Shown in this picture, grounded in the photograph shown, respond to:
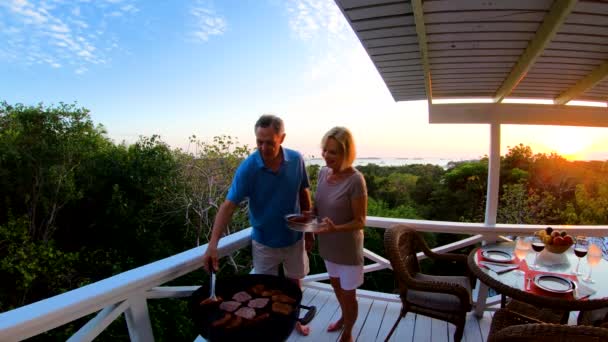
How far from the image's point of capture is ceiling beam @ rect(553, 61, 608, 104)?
228 centimetres

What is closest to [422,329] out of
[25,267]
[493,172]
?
[493,172]

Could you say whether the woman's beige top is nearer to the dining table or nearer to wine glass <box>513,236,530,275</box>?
the dining table

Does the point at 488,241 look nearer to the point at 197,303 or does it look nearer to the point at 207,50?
the point at 197,303

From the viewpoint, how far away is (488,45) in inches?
81.5

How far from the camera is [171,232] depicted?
468 inches

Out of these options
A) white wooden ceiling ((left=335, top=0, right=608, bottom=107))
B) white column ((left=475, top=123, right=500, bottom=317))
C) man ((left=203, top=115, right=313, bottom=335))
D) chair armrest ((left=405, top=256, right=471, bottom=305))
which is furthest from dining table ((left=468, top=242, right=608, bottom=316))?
white wooden ceiling ((left=335, top=0, right=608, bottom=107))

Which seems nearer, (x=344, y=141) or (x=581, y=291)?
(x=581, y=291)

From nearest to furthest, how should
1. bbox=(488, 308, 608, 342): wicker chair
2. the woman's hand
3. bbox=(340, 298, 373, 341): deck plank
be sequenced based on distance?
bbox=(488, 308, 608, 342): wicker chair < the woman's hand < bbox=(340, 298, 373, 341): deck plank

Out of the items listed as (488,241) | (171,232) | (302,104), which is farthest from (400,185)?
(488,241)

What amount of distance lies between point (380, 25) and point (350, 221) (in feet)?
3.71

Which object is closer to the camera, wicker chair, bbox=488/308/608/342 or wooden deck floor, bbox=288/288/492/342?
wicker chair, bbox=488/308/608/342

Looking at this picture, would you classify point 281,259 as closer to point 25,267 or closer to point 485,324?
point 485,324

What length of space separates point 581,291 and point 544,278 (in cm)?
17

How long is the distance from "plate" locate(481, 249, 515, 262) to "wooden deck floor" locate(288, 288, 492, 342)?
2.13ft
